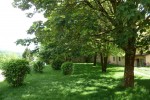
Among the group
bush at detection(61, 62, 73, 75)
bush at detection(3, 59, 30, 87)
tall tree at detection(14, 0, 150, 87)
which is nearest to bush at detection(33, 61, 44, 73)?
bush at detection(61, 62, 73, 75)

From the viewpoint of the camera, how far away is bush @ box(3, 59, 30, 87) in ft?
62.0

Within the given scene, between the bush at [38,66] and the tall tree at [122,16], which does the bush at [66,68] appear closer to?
the bush at [38,66]

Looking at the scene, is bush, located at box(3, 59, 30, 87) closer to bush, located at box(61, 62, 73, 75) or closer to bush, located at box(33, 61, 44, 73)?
bush, located at box(61, 62, 73, 75)

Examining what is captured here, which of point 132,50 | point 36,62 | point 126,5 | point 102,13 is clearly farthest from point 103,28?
point 36,62

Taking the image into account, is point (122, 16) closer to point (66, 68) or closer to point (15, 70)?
point (15, 70)

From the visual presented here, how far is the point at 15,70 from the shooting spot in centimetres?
1900

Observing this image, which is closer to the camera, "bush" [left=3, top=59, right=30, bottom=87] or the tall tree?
the tall tree

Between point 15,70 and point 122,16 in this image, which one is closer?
point 122,16

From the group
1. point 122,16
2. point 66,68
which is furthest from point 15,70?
point 122,16

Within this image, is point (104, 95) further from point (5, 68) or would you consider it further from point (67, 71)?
point (67, 71)

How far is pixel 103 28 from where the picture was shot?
51.3 ft

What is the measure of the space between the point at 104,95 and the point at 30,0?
626 centimetres

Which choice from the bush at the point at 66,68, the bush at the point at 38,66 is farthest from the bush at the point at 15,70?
the bush at the point at 38,66

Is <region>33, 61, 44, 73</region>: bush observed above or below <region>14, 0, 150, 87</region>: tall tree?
below
